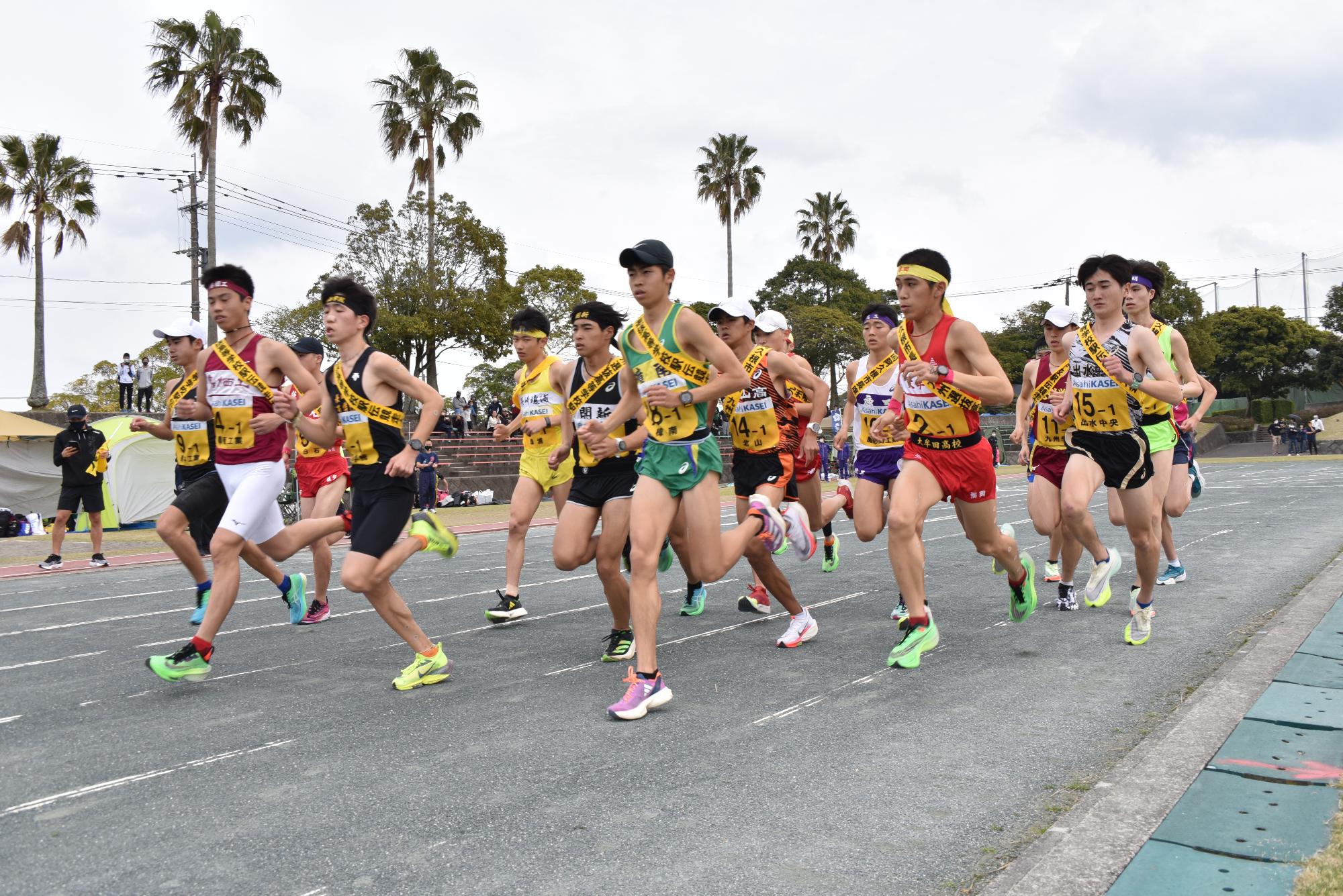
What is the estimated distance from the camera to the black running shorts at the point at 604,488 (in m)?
6.57

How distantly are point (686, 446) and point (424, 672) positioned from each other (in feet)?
6.21

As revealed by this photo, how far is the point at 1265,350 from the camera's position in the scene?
229ft

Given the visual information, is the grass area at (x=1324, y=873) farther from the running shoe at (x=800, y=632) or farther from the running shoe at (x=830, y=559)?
the running shoe at (x=830, y=559)

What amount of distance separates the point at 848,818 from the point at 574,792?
101 cm

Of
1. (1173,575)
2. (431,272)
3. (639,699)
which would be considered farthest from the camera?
(431,272)

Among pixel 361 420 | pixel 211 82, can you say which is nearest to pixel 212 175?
pixel 211 82

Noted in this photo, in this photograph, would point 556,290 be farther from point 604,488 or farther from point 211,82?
point 604,488

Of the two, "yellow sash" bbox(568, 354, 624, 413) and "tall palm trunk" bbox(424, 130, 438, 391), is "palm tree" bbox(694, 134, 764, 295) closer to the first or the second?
"tall palm trunk" bbox(424, 130, 438, 391)

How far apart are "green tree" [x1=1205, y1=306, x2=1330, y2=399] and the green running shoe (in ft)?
238

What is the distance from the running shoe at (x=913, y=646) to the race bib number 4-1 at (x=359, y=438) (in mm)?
3116

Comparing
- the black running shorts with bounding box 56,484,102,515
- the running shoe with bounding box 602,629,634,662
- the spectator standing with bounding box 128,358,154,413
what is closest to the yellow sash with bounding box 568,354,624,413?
the running shoe with bounding box 602,629,634,662

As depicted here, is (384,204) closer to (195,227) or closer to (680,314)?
(195,227)

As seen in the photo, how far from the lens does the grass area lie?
285cm

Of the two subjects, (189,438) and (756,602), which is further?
(756,602)
